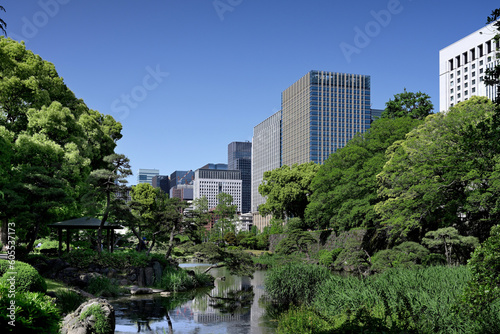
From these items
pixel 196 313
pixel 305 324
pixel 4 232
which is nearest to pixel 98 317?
pixel 196 313

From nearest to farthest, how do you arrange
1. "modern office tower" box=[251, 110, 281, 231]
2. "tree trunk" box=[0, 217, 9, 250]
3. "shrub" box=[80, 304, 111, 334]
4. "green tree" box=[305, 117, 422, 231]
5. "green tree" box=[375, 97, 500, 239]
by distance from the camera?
"shrub" box=[80, 304, 111, 334] < "green tree" box=[375, 97, 500, 239] < "tree trunk" box=[0, 217, 9, 250] < "green tree" box=[305, 117, 422, 231] < "modern office tower" box=[251, 110, 281, 231]

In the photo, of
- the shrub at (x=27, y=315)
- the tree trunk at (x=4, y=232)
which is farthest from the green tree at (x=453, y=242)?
the tree trunk at (x=4, y=232)

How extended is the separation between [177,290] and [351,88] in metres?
130

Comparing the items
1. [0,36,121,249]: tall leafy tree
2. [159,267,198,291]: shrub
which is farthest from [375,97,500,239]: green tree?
[0,36,121,249]: tall leafy tree

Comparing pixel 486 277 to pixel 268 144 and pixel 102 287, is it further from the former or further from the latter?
pixel 268 144

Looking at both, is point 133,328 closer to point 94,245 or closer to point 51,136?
point 51,136

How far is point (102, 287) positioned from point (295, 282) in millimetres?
9323

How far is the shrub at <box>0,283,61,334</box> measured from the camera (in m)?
6.84

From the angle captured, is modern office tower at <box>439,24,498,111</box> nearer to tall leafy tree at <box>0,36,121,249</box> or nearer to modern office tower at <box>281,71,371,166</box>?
modern office tower at <box>281,71,371,166</box>

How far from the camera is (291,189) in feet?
178

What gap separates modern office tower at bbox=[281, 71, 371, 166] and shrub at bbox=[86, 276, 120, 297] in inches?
4772

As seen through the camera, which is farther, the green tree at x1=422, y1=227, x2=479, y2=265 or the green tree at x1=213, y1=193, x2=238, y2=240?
the green tree at x1=213, y1=193, x2=238, y2=240

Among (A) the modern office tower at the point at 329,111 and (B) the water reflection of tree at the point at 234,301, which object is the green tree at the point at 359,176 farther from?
(A) the modern office tower at the point at 329,111

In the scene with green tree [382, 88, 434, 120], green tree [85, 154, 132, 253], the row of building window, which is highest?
the row of building window
